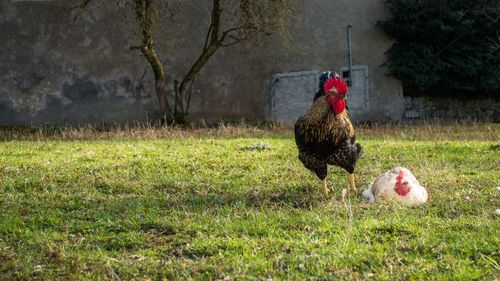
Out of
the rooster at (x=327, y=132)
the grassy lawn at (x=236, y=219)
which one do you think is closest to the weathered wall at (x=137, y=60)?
the grassy lawn at (x=236, y=219)

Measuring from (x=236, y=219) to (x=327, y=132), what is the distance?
1.56 m

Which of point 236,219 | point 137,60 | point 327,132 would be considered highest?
point 137,60

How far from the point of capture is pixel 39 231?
5695 millimetres

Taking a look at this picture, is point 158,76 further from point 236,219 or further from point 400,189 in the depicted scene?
point 236,219

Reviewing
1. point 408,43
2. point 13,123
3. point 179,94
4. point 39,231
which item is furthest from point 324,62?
point 39,231

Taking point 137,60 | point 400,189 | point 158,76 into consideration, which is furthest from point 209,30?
point 400,189

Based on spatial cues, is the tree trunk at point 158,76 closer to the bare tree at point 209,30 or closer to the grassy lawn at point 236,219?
the bare tree at point 209,30

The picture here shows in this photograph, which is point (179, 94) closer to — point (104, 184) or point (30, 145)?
point (30, 145)

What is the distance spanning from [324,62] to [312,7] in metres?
1.82

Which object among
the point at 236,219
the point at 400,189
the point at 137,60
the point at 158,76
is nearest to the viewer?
the point at 236,219

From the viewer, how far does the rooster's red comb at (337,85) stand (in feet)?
22.6

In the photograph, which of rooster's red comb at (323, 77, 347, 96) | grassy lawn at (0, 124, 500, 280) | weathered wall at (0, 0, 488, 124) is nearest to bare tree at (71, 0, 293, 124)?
weathered wall at (0, 0, 488, 124)

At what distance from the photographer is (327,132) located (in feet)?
22.8

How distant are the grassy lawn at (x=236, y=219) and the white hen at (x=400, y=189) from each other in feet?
0.54
